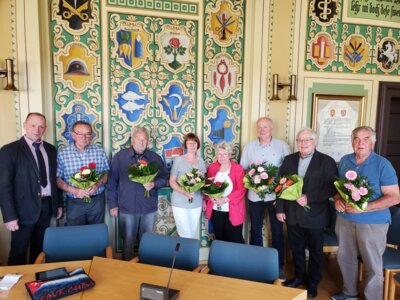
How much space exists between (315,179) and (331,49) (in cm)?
189

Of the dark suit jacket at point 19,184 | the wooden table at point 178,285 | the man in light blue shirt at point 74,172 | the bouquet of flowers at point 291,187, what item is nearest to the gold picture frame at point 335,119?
the bouquet of flowers at point 291,187

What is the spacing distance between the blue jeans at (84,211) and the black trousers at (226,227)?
116 centimetres

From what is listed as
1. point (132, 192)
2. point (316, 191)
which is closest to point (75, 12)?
point (132, 192)

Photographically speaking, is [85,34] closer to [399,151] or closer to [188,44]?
[188,44]

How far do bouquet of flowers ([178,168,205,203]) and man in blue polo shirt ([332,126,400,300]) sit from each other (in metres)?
1.24

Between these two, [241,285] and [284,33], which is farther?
[284,33]

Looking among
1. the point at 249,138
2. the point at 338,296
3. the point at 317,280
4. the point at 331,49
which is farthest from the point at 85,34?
the point at 338,296

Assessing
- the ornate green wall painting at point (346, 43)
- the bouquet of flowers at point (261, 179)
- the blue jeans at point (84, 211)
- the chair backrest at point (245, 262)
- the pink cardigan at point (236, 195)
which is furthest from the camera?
the ornate green wall painting at point (346, 43)

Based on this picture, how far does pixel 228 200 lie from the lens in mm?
3121

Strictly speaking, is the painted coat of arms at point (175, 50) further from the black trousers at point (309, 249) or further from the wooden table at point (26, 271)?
the wooden table at point (26, 271)

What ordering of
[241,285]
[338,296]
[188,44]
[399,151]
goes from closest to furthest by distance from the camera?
[241,285], [338,296], [188,44], [399,151]

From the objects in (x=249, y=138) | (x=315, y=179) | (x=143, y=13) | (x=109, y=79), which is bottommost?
(x=315, y=179)

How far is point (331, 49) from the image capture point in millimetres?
3783

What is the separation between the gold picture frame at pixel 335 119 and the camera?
3826 mm
